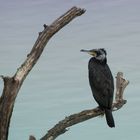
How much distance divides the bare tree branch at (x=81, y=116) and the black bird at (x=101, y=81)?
35 cm

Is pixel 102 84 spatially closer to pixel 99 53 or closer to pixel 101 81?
pixel 101 81

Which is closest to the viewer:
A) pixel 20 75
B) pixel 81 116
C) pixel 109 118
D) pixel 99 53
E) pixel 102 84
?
pixel 20 75

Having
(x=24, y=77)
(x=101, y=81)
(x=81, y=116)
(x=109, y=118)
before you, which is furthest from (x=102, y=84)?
(x=24, y=77)

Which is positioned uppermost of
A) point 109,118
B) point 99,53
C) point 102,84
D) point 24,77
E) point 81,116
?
point 99,53

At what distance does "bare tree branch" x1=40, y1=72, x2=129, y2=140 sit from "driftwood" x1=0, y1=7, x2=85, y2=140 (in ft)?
2.41

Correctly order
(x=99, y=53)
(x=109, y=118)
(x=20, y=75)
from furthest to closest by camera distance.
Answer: (x=99, y=53) < (x=109, y=118) < (x=20, y=75)

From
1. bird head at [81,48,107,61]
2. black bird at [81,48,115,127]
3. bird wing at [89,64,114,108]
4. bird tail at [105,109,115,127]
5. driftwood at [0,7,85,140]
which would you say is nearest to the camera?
driftwood at [0,7,85,140]

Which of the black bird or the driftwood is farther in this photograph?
the black bird

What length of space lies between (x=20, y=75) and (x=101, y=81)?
11.9ft

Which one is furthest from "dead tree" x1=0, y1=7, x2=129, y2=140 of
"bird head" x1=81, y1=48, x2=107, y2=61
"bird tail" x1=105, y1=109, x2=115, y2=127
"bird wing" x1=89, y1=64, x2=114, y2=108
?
"bird head" x1=81, y1=48, x2=107, y2=61

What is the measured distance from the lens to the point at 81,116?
7289mm

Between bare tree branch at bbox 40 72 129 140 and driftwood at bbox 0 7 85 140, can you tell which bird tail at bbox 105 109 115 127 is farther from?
driftwood at bbox 0 7 85 140

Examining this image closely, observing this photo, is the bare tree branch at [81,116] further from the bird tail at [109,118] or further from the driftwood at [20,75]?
the driftwood at [20,75]

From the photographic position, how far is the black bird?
921cm
